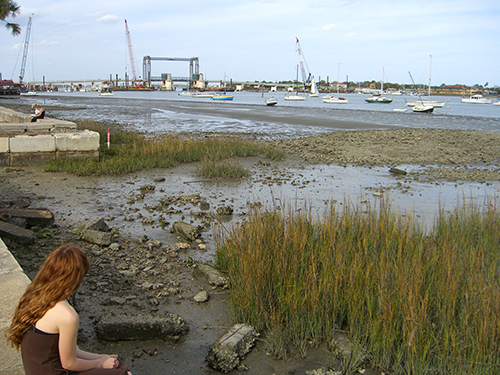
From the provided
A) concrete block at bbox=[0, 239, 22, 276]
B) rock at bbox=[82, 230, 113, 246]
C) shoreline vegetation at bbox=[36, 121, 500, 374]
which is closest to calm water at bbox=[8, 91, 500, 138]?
rock at bbox=[82, 230, 113, 246]

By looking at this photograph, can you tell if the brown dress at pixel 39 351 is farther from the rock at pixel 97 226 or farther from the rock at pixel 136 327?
the rock at pixel 97 226

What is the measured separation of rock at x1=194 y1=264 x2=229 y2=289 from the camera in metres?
5.88

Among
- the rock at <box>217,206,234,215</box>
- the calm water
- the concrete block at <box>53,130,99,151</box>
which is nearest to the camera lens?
the rock at <box>217,206,234,215</box>

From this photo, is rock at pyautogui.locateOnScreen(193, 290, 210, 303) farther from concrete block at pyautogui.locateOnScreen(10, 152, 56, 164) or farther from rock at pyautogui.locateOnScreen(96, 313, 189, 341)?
concrete block at pyautogui.locateOnScreen(10, 152, 56, 164)

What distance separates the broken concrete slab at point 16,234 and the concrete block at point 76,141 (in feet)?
22.5

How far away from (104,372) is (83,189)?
860 centimetres

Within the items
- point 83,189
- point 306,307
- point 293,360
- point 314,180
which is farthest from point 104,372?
point 314,180

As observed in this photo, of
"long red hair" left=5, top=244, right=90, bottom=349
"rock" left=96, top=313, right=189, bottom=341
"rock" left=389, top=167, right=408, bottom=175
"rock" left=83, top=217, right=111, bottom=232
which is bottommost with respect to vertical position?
"rock" left=96, top=313, right=189, bottom=341

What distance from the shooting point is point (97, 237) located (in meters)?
7.04

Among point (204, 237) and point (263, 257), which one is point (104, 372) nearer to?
point (263, 257)

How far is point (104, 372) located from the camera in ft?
9.74

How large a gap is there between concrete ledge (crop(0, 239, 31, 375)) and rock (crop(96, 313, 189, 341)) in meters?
0.86

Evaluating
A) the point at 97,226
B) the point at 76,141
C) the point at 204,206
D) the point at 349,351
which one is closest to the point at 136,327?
the point at 349,351

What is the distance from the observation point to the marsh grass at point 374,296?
392cm
